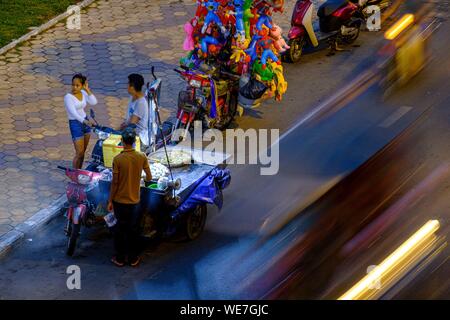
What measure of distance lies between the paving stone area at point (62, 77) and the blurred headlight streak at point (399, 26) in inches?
81.7

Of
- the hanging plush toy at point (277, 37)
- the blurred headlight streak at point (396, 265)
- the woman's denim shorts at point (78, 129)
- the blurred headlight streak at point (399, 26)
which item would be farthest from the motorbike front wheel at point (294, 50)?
the blurred headlight streak at point (396, 265)

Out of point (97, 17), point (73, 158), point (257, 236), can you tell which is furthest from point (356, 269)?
point (97, 17)

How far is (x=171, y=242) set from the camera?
12.2m

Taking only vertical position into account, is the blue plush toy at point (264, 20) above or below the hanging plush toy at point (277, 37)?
above

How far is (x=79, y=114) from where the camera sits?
13.1 m

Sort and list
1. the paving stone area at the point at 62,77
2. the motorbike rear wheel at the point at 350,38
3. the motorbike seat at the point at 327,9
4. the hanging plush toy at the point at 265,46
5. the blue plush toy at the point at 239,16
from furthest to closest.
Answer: the motorbike rear wheel at the point at 350,38 < the motorbike seat at the point at 327,9 < the hanging plush toy at the point at 265,46 < the blue plush toy at the point at 239,16 < the paving stone area at the point at 62,77

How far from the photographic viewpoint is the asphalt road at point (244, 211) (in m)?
11.3

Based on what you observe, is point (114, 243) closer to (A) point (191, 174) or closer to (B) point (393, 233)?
(A) point (191, 174)

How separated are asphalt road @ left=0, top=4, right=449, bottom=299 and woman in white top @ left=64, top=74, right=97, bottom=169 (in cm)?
117

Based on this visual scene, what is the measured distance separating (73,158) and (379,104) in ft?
17.7

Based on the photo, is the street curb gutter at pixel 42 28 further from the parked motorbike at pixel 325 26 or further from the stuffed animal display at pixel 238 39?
the parked motorbike at pixel 325 26

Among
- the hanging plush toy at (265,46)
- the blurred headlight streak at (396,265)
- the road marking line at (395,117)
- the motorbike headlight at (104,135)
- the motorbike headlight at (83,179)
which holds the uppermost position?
the hanging plush toy at (265,46)

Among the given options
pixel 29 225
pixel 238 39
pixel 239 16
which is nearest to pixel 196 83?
pixel 238 39
